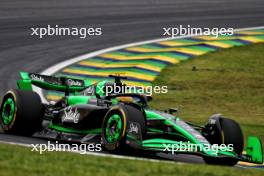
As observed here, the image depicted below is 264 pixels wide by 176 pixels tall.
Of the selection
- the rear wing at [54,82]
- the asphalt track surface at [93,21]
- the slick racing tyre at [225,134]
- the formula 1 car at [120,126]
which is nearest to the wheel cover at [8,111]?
the formula 1 car at [120,126]

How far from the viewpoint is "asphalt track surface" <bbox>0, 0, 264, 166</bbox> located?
923 inches

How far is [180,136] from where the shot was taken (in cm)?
1193

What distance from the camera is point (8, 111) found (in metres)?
13.7

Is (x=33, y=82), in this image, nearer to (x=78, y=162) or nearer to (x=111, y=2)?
(x=78, y=162)

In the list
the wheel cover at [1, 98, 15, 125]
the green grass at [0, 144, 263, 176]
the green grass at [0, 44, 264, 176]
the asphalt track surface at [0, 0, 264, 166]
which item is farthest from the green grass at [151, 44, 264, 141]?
the green grass at [0, 144, 263, 176]

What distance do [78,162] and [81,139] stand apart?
3013 millimetres

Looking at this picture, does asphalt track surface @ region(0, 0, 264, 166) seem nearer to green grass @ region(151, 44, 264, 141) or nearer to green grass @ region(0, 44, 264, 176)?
green grass @ region(151, 44, 264, 141)

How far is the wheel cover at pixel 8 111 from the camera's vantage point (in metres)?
13.6

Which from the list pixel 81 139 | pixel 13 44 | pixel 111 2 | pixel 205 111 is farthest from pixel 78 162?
pixel 111 2

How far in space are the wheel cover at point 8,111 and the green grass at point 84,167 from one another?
2964mm

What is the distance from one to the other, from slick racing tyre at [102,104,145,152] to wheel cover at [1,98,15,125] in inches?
83.2

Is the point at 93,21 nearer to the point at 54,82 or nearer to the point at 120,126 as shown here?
the point at 54,82

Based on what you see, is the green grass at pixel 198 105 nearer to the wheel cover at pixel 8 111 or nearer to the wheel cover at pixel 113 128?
the wheel cover at pixel 113 128

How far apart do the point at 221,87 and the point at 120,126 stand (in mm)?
9420
